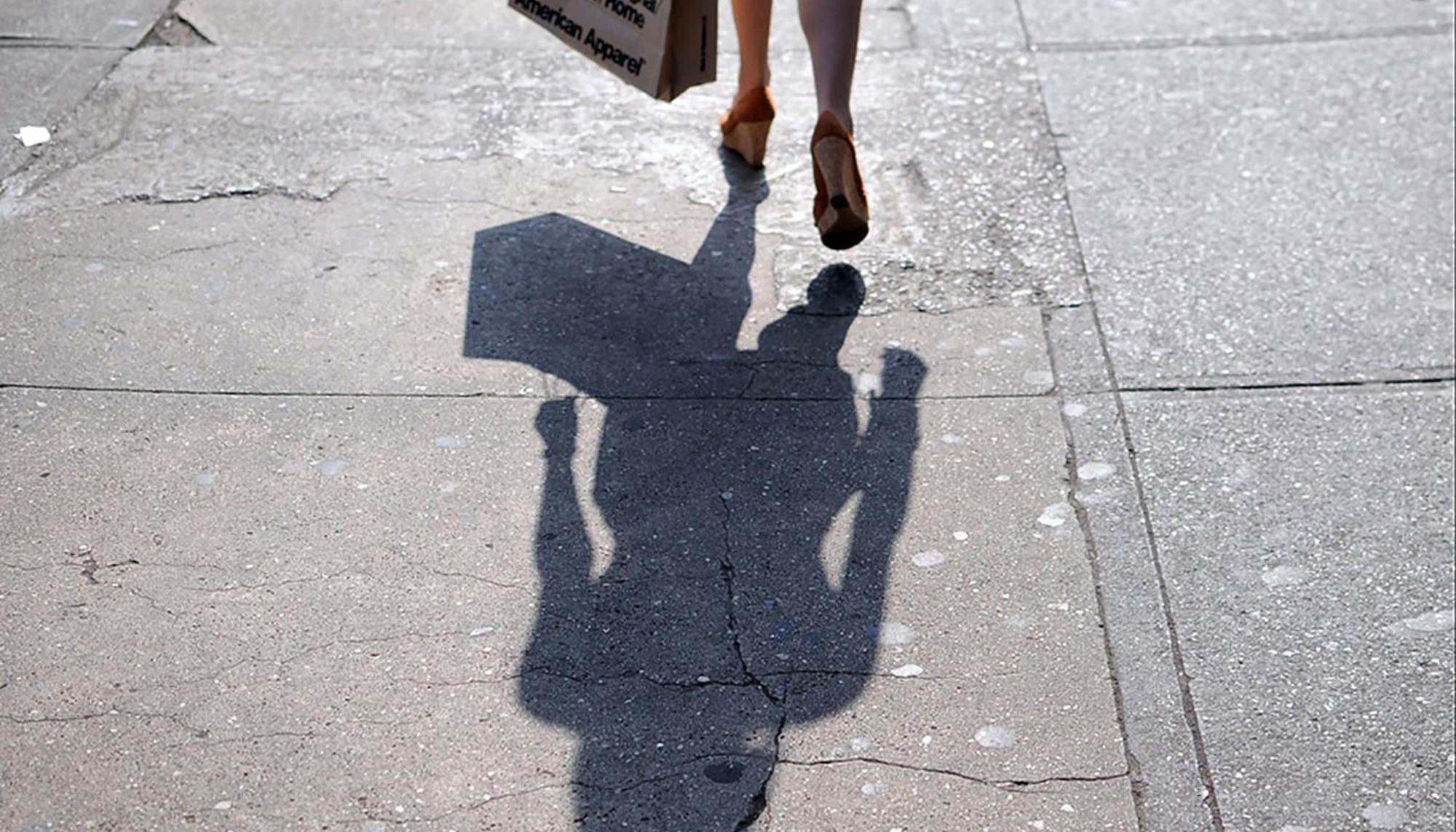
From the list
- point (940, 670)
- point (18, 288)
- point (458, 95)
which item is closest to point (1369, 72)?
point (458, 95)

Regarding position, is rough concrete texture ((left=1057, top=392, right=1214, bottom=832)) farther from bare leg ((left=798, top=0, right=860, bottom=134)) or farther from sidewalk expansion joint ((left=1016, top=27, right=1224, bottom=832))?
bare leg ((left=798, top=0, right=860, bottom=134))

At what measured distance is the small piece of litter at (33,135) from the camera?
4.93 metres

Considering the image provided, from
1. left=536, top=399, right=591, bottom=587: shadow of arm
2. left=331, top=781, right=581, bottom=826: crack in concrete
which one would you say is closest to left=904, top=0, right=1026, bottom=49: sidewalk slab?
left=536, top=399, right=591, bottom=587: shadow of arm

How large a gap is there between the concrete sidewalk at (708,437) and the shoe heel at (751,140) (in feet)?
0.27

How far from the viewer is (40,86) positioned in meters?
5.20

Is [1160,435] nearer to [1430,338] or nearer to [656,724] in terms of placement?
[1430,338]

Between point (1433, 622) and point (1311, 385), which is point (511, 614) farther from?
point (1311, 385)

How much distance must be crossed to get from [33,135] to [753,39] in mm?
2026

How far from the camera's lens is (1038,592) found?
3553mm

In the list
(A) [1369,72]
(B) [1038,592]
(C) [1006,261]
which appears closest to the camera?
(B) [1038,592]

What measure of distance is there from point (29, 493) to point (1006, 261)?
247cm

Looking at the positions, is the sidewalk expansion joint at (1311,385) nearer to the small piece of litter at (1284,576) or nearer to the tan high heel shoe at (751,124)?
the small piece of litter at (1284,576)

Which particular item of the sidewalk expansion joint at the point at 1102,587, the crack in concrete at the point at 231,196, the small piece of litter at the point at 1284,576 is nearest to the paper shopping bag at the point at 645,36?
the crack in concrete at the point at 231,196

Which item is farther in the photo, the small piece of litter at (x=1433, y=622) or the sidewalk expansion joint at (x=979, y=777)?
the small piece of litter at (x=1433, y=622)
